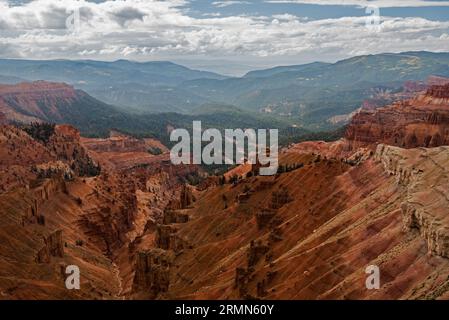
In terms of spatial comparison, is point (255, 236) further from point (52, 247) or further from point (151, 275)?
point (52, 247)

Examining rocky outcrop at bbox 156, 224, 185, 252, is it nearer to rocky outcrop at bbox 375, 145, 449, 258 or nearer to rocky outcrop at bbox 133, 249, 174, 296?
rocky outcrop at bbox 133, 249, 174, 296

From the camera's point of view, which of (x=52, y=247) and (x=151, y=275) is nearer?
(x=151, y=275)

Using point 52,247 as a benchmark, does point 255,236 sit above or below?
above

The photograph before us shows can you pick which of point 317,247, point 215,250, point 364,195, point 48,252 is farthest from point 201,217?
point 317,247

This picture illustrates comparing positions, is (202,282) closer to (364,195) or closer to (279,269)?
(279,269)

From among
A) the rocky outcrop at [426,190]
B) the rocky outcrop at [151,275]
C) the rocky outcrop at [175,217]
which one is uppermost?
the rocky outcrop at [426,190]

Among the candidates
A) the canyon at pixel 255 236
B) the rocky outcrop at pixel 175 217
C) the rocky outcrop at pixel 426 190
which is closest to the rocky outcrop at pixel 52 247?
the canyon at pixel 255 236

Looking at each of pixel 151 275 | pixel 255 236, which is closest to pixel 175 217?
pixel 255 236

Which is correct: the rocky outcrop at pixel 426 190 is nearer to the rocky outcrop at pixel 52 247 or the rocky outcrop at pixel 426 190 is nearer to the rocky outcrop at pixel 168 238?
the rocky outcrop at pixel 168 238
